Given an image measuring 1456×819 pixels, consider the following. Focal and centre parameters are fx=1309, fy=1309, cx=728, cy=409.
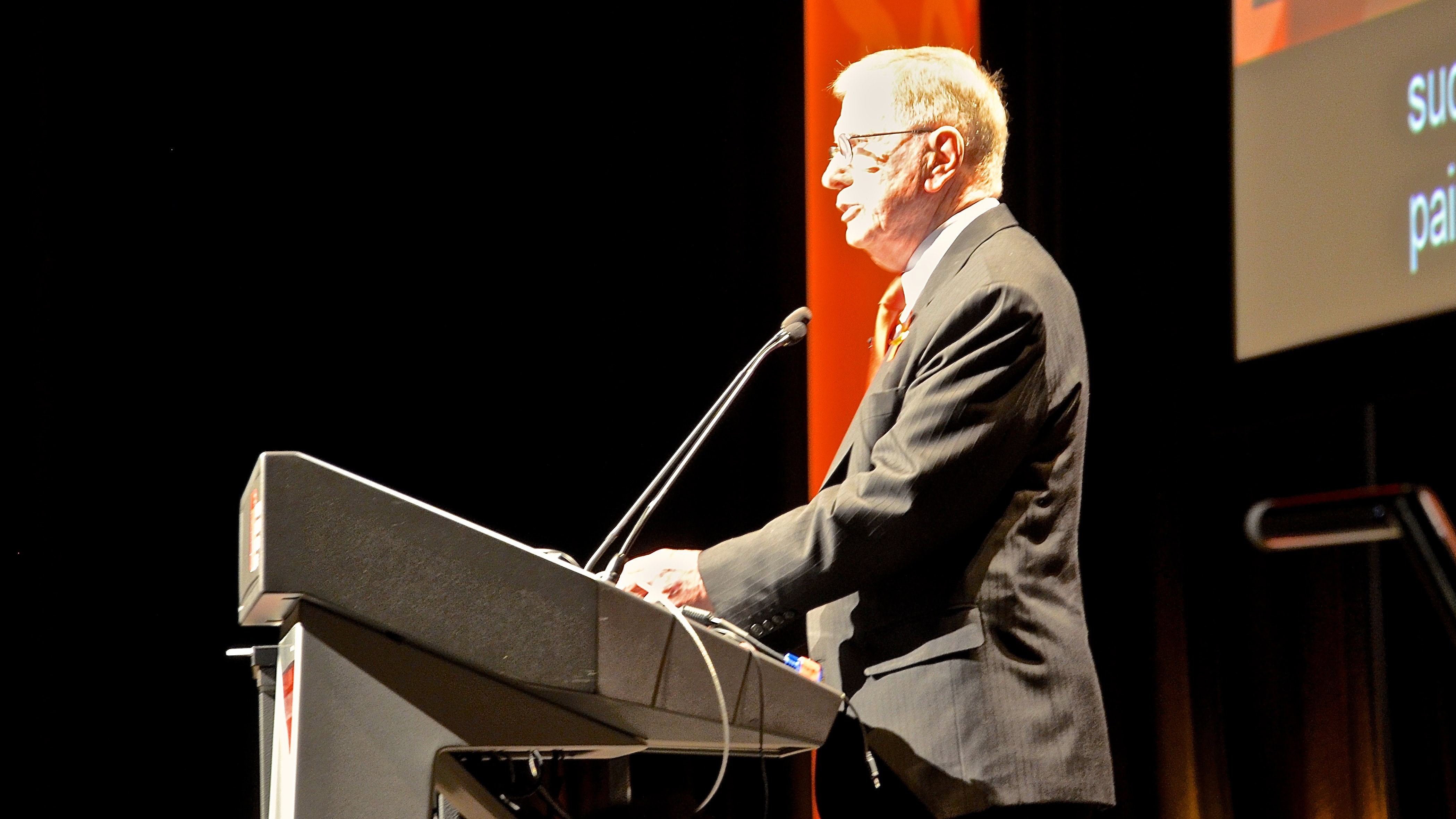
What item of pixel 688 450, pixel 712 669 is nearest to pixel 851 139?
pixel 688 450

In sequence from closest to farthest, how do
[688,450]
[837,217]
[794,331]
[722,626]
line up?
[722,626] → [688,450] → [794,331] → [837,217]

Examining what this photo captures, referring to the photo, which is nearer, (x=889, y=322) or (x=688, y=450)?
(x=688, y=450)

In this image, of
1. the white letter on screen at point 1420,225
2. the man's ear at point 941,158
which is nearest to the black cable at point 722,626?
the man's ear at point 941,158

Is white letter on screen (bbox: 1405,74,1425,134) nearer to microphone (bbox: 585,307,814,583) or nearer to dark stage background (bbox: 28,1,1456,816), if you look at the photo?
dark stage background (bbox: 28,1,1456,816)

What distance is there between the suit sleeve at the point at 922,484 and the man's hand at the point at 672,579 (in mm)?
17

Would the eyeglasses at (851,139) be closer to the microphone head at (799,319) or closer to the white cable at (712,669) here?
the microphone head at (799,319)

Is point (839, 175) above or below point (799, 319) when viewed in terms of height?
above

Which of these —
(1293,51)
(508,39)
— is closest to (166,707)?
(508,39)

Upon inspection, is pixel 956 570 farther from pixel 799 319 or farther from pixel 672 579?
pixel 799 319

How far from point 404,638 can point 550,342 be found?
2.52m

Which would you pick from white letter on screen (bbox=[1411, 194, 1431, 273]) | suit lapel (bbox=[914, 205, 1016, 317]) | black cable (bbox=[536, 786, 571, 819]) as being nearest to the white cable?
black cable (bbox=[536, 786, 571, 819])

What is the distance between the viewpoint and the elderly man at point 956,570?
1511 millimetres

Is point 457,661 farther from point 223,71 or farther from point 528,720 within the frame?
point 223,71

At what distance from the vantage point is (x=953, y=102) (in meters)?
1.95
